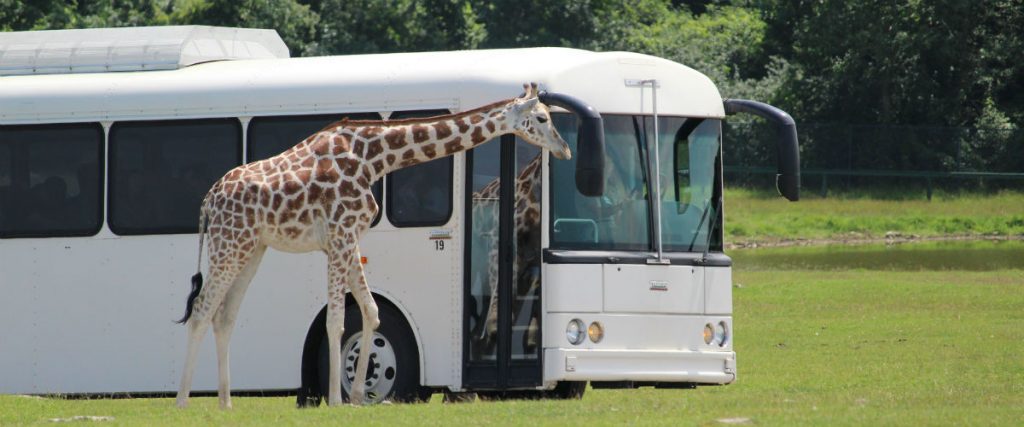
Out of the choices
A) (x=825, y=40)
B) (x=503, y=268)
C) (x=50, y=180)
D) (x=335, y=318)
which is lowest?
(x=335, y=318)

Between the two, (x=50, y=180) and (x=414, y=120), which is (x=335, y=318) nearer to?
(x=414, y=120)

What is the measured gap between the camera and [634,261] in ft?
44.5

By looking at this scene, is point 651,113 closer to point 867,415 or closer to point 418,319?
point 418,319

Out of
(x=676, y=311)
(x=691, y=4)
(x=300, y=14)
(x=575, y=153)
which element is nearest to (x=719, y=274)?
(x=676, y=311)

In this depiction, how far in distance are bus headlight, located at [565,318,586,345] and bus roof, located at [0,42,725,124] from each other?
1.57 meters

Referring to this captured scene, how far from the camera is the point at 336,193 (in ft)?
43.9

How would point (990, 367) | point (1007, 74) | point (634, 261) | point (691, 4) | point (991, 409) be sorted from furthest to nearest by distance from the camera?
point (691, 4) → point (1007, 74) → point (990, 367) → point (634, 261) → point (991, 409)

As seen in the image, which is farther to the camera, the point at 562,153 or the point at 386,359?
the point at 386,359

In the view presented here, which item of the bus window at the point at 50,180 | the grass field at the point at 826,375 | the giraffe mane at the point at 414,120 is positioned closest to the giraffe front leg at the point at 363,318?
the grass field at the point at 826,375

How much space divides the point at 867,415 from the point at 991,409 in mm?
1130

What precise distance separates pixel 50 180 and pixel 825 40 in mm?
32645

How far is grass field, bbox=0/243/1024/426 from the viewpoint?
12.2 metres

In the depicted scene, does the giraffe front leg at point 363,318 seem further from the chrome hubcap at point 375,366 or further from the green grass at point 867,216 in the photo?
the green grass at point 867,216

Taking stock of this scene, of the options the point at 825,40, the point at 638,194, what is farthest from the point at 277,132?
the point at 825,40
